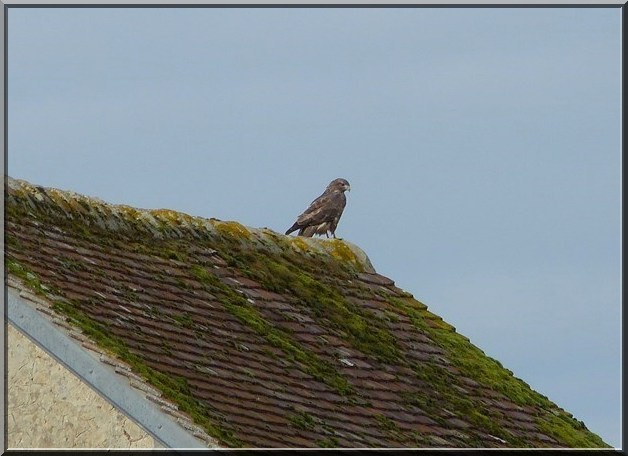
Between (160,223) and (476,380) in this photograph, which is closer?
(160,223)

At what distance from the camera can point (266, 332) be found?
13000 millimetres

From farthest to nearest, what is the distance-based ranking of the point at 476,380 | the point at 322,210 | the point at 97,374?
the point at 322,210, the point at 476,380, the point at 97,374

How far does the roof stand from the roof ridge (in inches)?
0.7

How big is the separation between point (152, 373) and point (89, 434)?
0.67m

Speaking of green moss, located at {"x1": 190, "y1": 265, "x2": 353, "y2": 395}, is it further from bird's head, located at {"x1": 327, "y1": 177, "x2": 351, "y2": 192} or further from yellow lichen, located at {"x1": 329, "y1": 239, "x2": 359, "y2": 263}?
bird's head, located at {"x1": 327, "y1": 177, "x2": 351, "y2": 192}

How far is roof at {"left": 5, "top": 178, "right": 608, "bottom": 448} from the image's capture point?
11.0 meters

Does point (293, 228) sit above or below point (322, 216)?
below

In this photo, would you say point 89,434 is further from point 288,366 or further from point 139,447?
point 288,366

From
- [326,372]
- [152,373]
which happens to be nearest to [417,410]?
[326,372]

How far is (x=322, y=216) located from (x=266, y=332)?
6.27 metres

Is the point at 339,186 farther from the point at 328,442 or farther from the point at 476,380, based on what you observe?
the point at 328,442

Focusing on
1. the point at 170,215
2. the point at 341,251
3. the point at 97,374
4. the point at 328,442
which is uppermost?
the point at 341,251

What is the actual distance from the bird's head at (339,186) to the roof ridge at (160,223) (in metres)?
3.73

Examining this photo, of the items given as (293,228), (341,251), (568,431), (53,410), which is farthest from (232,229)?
(53,410)
